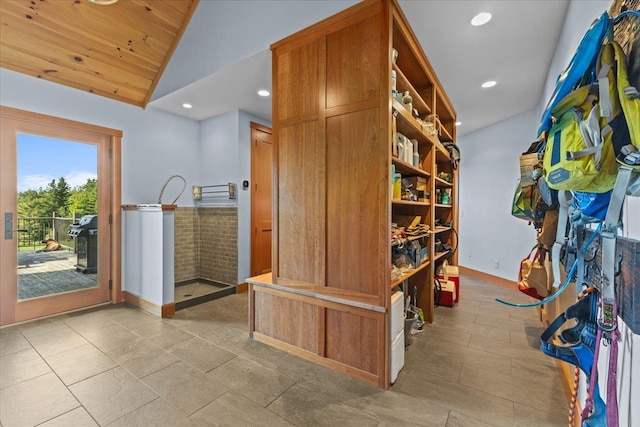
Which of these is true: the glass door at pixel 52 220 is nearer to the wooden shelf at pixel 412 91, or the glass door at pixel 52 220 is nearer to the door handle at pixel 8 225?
the door handle at pixel 8 225

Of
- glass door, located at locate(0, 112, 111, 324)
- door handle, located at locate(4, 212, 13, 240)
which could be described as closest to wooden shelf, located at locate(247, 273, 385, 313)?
glass door, located at locate(0, 112, 111, 324)

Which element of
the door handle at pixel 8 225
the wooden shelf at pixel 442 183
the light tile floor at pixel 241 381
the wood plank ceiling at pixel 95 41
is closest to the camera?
the light tile floor at pixel 241 381

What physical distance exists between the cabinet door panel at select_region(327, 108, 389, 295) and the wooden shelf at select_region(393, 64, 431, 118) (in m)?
0.63

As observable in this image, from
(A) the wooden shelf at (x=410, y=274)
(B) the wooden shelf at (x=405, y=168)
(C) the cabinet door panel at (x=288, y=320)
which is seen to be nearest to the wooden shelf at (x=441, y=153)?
(B) the wooden shelf at (x=405, y=168)

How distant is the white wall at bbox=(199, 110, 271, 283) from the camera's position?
4.12m

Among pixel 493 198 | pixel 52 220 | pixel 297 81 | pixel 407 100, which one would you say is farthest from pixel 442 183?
pixel 52 220

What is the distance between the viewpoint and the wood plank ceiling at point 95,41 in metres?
2.78

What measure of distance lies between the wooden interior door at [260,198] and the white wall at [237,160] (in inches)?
3.2

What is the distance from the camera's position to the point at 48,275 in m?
3.25

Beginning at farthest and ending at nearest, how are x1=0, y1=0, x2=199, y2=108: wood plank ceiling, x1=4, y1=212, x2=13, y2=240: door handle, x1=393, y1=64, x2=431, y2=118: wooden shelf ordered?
x1=4, y1=212, x2=13, y2=240: door handle, x1=0, y1=0, x2=199, y2=108: wood plank ceiling, x1=393, y1=64, x2=431, y2=118: wooden shelf

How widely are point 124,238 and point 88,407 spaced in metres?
2.51

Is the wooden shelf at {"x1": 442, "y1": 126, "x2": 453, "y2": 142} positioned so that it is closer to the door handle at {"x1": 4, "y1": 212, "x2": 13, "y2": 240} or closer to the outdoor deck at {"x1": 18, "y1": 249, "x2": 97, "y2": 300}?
the outdoor deck at {"x1": 18, "y1": 249, "x2": 97, "y2": 300}

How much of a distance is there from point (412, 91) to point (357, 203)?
4.44 ft

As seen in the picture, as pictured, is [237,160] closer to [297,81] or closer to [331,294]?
[297,81]
